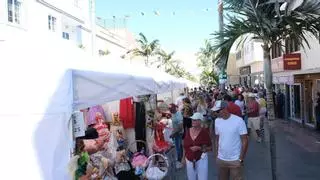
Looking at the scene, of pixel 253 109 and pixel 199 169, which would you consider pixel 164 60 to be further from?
pixel 199 169

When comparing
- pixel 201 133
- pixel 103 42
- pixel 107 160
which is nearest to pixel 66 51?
pixel 107 160

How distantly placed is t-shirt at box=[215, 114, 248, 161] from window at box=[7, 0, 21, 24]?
16010mm

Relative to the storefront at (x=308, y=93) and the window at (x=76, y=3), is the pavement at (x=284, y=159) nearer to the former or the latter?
the storefront at (x=308, y=93)

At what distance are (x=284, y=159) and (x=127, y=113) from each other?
17.7 ft

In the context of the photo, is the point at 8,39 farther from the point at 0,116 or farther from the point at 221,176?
the point at 221,176

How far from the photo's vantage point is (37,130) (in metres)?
4.06

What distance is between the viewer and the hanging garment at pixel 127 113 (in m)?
9.26

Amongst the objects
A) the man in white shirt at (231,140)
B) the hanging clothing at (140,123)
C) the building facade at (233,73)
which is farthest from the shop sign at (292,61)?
the building facade at (233,73)

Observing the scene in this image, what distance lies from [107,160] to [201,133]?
2.13 m

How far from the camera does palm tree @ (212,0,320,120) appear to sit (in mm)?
9898

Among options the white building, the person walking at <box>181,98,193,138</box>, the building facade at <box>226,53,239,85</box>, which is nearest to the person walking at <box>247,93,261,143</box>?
the person walking at <box>181,98,193,138</box>

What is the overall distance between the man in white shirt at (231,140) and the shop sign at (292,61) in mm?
16281

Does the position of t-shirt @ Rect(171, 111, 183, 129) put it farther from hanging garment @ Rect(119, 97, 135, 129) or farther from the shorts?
the shorts

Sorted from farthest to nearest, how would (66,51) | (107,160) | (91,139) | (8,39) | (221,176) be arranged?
1. (221,176)
2. (107,160)
3. (91,139)
4. (66,51)
5. (8,39)
